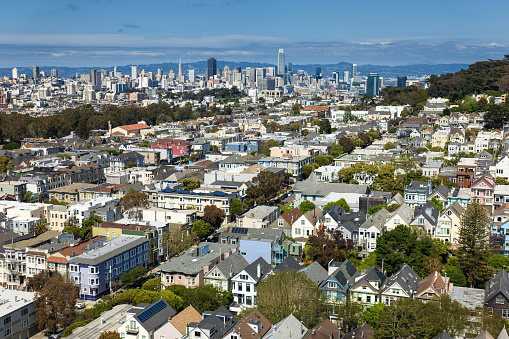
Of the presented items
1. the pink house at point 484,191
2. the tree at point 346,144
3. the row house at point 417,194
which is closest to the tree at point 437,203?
the row house at point 417,194

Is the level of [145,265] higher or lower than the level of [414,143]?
lower

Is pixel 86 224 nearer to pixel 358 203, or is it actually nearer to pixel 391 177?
pixel 358 203

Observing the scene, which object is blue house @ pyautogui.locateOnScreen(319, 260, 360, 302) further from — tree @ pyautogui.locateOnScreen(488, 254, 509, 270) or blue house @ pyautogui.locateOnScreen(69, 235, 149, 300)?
blue house @ pyautogui.locateOnScreen(69, 235, 149, 300)

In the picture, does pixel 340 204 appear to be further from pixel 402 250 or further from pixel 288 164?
pixel 288 164

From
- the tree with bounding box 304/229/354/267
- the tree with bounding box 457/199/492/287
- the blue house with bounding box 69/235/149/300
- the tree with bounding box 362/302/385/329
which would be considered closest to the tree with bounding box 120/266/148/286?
the blue house with bounding box 69/235/149/300

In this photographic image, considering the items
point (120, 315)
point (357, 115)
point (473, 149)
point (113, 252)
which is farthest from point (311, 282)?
point (357, 115)

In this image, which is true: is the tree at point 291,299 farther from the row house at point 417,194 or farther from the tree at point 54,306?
the row house at point 417,194

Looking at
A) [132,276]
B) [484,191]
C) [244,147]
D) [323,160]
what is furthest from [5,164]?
[484,191]
